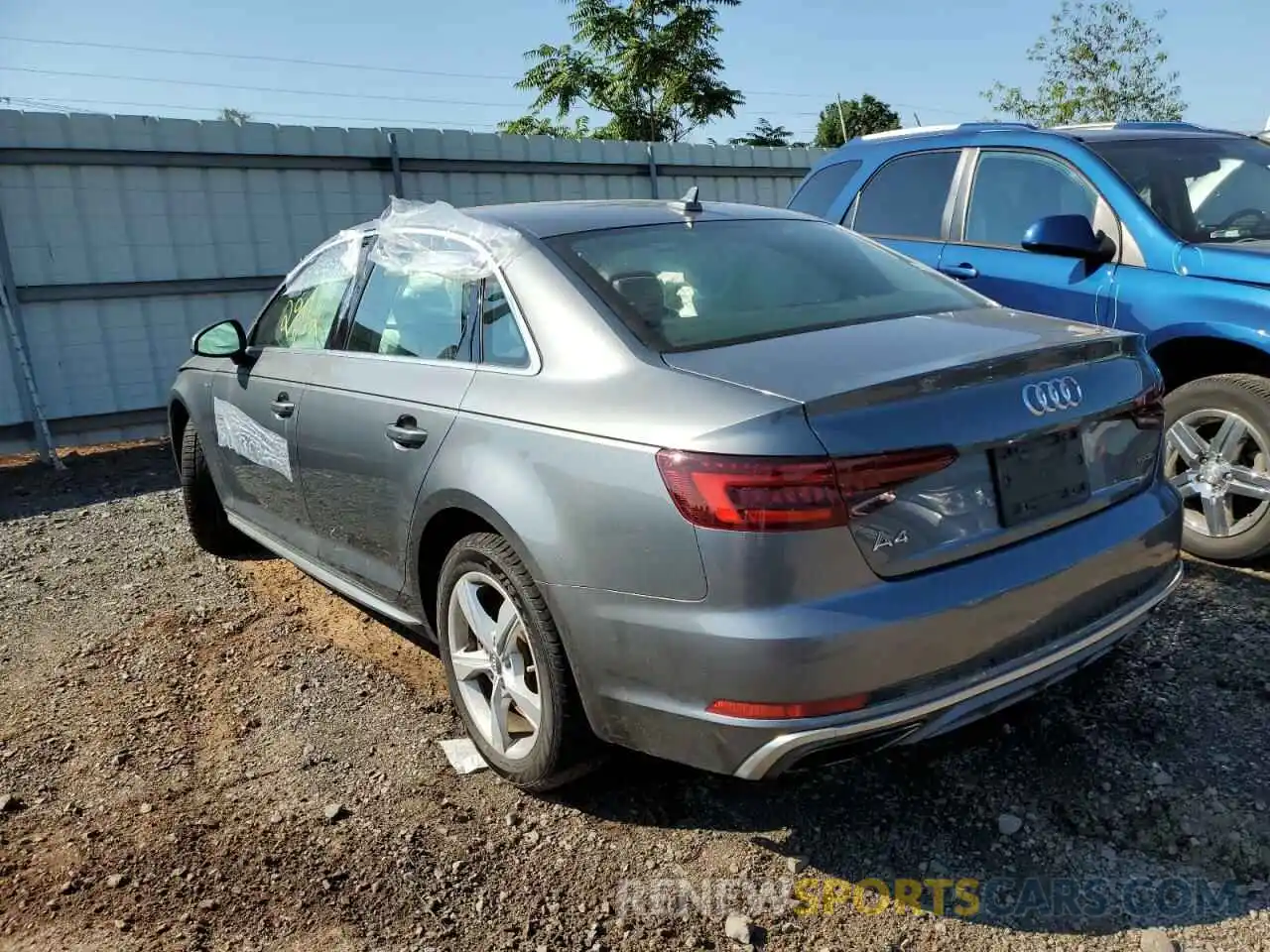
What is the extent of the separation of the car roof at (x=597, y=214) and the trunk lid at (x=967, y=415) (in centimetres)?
84

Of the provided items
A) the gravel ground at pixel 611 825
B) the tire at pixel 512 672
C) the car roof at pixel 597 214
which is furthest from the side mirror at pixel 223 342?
the tire at pixel 512 672

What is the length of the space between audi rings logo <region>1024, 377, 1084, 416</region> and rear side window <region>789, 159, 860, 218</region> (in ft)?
11.2

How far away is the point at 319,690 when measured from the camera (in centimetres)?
370

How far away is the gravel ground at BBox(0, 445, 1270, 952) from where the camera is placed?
93.6 inches

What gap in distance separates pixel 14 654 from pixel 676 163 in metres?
8.52

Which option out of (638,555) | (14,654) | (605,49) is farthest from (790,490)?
(605,49)

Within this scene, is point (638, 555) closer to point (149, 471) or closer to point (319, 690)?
point (319, 690)

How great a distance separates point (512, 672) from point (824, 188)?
4.07 meters

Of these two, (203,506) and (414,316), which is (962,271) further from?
(203,506)

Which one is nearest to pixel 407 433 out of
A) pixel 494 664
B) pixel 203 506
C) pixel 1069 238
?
pixel 494 664

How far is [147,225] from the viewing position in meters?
8.19

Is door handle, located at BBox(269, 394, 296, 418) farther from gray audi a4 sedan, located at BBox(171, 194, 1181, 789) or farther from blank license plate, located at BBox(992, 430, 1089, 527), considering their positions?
blank license plate, located at BBox(992, 430, 1089, 527)

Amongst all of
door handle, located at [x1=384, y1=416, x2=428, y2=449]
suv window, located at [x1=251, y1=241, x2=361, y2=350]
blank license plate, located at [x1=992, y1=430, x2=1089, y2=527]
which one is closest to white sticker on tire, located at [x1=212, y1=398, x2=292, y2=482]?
suv window, located at [x1=251, y1=241, x2=361, y2=350]

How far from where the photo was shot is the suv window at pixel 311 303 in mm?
3846
